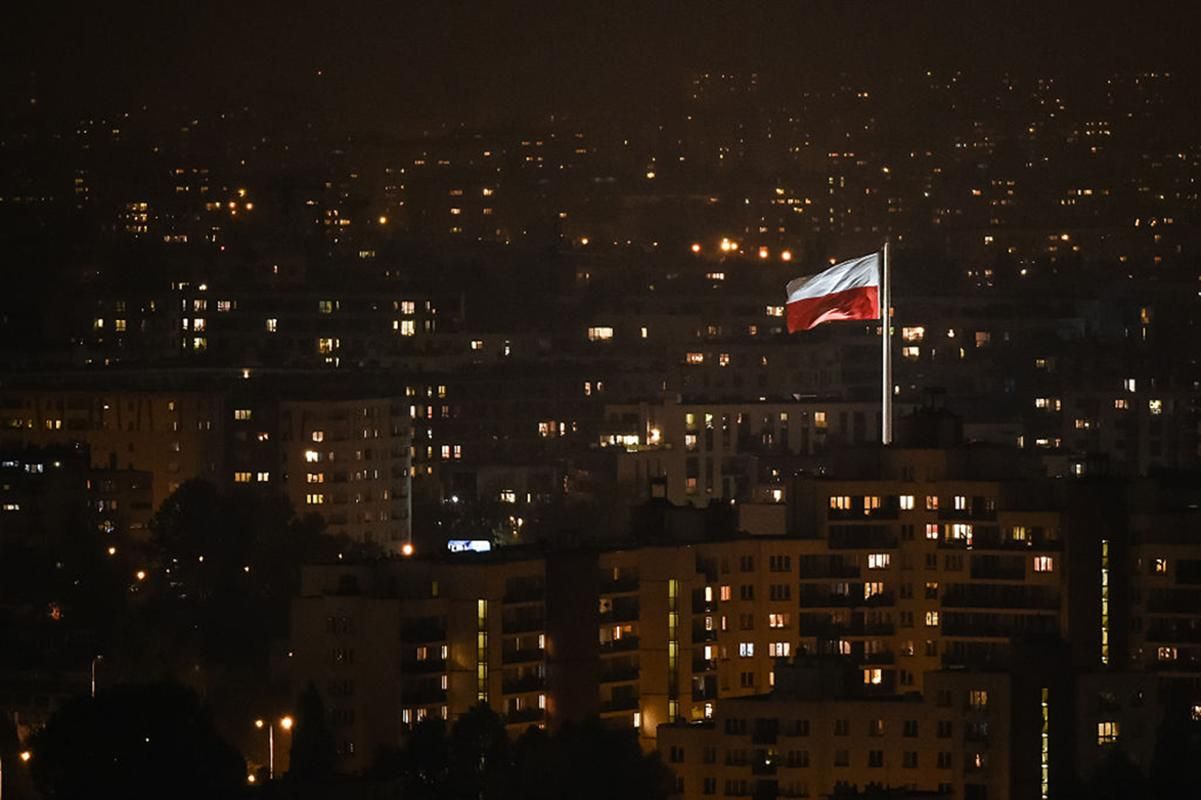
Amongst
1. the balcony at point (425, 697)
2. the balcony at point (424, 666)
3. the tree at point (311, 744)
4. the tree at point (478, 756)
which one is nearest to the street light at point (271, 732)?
the balcony at point (425, 697)

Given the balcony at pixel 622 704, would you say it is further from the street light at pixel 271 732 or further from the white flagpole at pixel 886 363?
the white flagpole at pixel 886 363

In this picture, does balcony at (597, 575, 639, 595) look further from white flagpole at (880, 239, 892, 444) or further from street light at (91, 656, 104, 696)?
street light at (91, 656, 104, 696)

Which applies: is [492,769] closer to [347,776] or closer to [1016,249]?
[347,776]

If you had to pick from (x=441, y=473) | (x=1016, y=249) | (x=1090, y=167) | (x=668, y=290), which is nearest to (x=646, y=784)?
(x=441, y=473)

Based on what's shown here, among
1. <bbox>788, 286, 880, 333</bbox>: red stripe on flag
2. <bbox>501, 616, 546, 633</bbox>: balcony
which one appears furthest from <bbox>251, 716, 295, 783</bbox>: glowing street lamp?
<bbox>788, 286, 880, 333</bbox>: red stripe on flag

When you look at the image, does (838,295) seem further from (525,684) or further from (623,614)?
(525,684)
